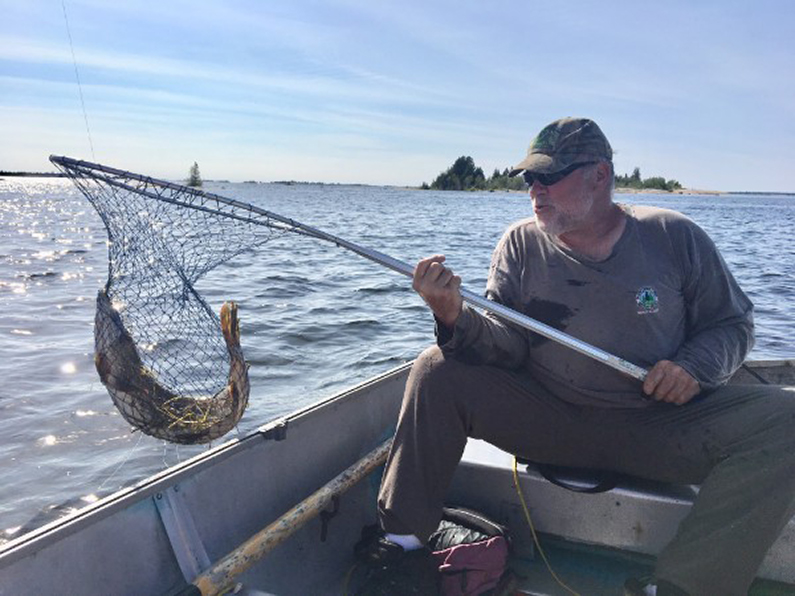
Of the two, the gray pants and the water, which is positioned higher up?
the gray pants

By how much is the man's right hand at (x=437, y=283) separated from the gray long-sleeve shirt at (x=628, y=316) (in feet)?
0.55

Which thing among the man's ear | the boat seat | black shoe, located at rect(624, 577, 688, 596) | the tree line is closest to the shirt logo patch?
the man's ear

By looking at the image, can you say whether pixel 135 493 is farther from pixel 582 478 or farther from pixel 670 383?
pixel 670 383

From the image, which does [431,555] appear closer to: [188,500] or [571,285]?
[188,500]

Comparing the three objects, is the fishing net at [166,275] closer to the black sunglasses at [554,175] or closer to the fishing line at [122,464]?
the black sunglasses at [554,175]

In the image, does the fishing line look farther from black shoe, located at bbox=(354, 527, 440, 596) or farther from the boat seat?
the boat seat

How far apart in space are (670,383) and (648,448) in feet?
1.11

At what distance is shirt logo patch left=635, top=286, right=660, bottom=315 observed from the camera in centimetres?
316

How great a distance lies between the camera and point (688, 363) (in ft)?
9.87

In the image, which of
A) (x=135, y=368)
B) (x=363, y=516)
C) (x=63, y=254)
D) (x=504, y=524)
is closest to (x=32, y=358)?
(x=135, y=368)

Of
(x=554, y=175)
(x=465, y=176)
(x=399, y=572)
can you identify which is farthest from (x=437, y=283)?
(x=465, y=176)

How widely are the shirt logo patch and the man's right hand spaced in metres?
0.90

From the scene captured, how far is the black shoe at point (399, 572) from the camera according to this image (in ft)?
9.94

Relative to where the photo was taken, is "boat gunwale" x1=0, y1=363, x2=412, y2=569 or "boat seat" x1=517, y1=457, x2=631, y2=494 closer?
"boat gunwale" x1=0, y1=363, x2=412, y2=569
